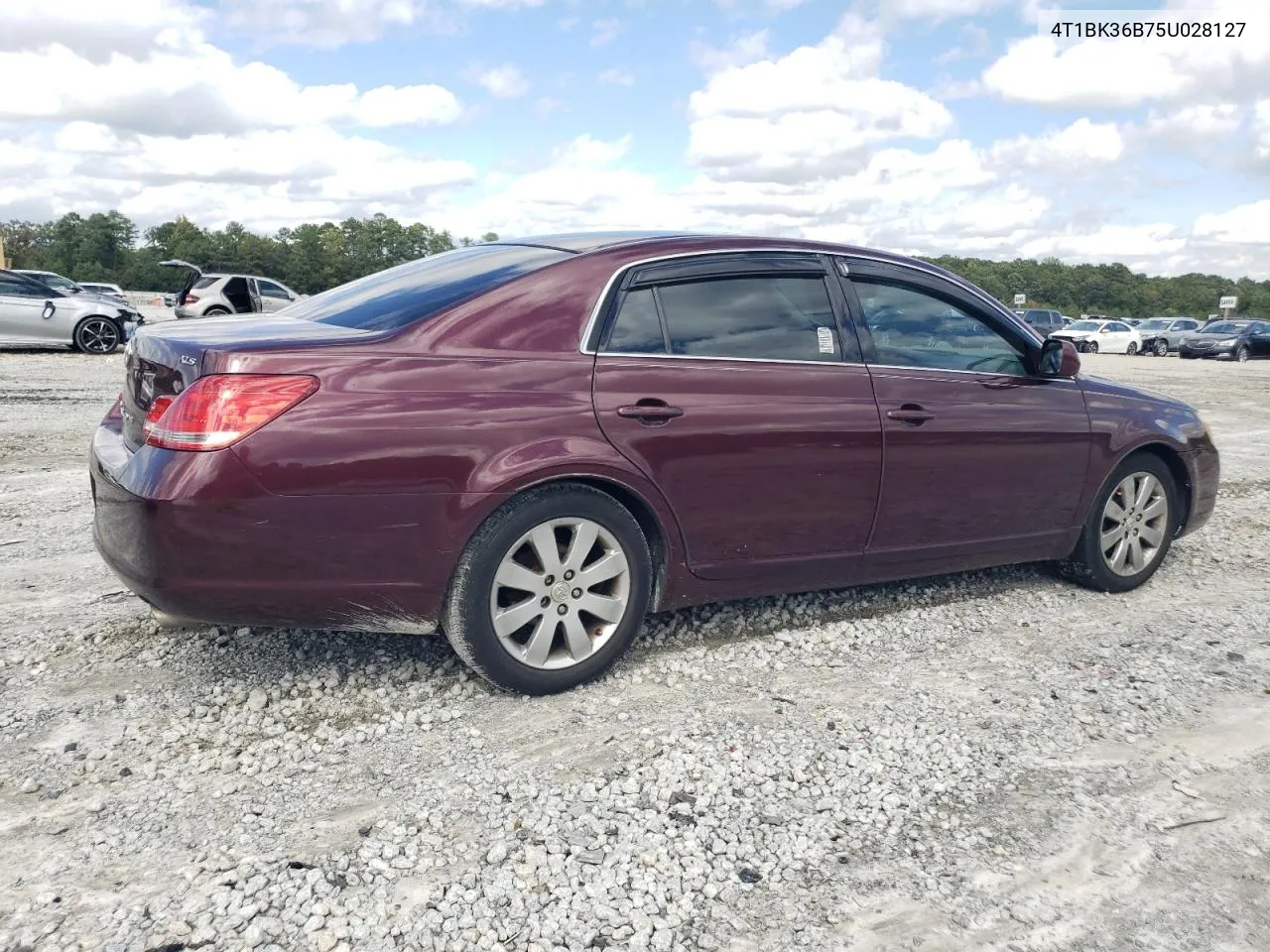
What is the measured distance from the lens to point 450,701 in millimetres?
3389

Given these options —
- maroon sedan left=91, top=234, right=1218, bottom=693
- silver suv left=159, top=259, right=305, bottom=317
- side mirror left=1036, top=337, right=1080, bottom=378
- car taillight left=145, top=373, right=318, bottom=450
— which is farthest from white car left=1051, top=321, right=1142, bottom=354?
car taillight left=145, top=373, right=318, bottom=450

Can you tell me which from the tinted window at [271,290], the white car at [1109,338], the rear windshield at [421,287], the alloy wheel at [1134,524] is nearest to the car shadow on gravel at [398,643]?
the alloy wheel at [1134,524]

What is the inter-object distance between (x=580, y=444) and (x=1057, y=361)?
248 centimetres

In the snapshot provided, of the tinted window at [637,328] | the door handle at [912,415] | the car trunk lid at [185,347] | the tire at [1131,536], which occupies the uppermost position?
the tinted window at [637,328]

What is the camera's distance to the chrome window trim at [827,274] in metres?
3.51

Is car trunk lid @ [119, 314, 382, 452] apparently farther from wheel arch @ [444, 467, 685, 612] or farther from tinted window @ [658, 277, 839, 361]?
tinted window @ [658, 277, 839, 361]

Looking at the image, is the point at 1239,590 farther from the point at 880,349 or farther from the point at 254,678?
the point at 254,678

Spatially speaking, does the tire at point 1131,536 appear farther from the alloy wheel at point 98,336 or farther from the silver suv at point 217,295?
the silver suv at point 217,295

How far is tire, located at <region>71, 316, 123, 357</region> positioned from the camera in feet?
51.9

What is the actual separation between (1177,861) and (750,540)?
67.3 inches

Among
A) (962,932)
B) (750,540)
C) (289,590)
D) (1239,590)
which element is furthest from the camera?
(1239,590)

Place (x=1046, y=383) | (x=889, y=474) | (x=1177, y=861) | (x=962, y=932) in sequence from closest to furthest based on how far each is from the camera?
(x=962, y=932) → (x=1177, y=861) → (x=889, y=474) → (x=1046, y=383)

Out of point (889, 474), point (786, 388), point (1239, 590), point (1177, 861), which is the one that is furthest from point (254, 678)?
point (1239, 590)

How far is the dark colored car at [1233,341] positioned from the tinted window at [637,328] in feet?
115
